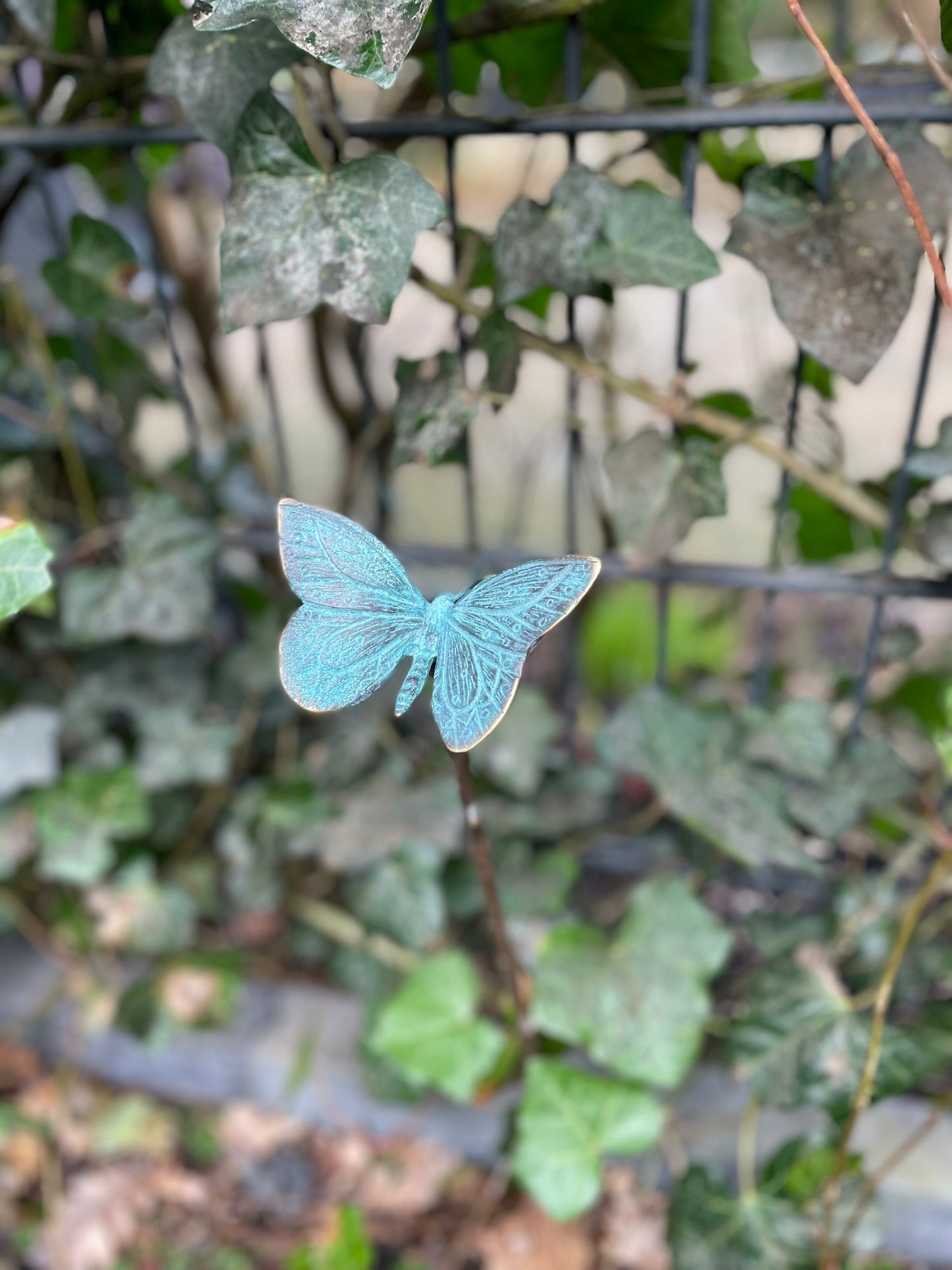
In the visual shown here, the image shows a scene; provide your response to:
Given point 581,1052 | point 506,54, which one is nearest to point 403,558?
point 506,54

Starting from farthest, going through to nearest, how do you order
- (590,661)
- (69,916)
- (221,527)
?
1. (590,661)
2. (69,916)
3. (221,527)

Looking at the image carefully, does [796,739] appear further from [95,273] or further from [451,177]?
[95,273]

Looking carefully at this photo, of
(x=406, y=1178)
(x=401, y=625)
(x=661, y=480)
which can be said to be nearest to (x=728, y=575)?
(x=661, y=480)

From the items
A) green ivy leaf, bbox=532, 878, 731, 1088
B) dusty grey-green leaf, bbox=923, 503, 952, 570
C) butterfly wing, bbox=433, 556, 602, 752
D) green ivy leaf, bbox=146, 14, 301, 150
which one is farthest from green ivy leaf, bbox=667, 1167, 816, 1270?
green ivy leaf, bbox=146, 14, 301, 150

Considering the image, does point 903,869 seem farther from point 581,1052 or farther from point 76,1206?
point 76,1206

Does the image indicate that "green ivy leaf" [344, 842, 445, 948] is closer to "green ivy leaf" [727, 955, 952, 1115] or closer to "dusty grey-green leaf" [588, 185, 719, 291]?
"green ivy leaf" [727, 955, 952, 1115]
